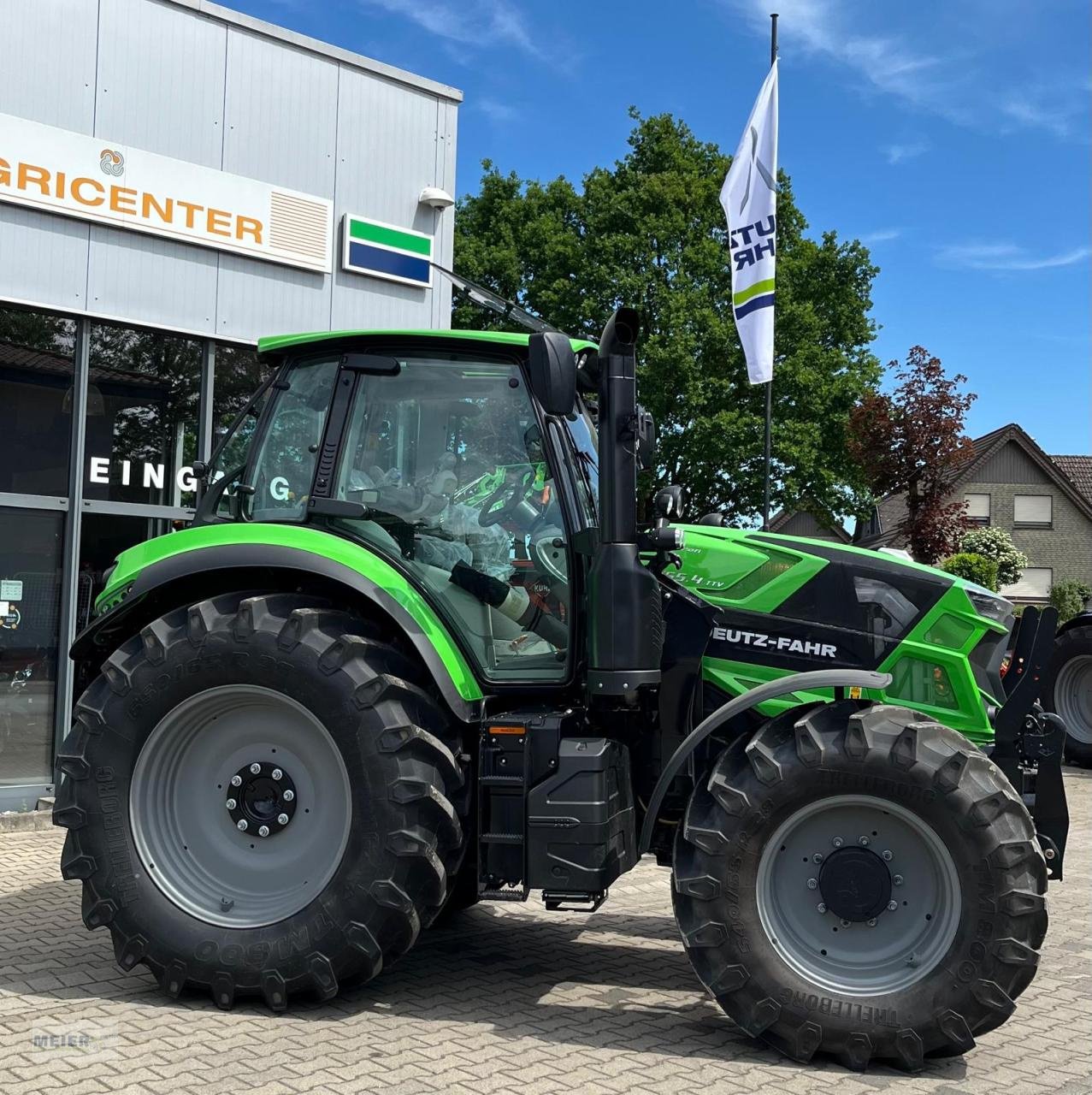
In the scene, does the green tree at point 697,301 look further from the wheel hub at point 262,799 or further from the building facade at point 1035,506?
the wheel hub at point 262,799

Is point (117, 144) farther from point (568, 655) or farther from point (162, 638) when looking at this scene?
point (568, 655)

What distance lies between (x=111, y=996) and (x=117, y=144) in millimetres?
6500

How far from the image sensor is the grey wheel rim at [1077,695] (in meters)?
12.8

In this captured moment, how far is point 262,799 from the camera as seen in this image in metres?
4.76

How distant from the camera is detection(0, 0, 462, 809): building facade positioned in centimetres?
868

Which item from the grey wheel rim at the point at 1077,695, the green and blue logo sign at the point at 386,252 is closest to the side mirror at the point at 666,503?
the green and blue logo sign at the point at 386,252

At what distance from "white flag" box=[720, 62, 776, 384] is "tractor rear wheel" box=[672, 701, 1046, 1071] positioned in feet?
26.2

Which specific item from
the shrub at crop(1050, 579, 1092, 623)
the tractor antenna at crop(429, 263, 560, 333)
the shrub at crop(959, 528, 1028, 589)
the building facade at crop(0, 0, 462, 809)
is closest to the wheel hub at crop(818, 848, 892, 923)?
the tractor antenna at crop(429, 263, 560, 333)

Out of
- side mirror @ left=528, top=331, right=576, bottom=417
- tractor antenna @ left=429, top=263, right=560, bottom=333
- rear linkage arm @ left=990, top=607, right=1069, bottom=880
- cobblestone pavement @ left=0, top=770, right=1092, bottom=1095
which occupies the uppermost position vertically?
tractor antenna @ left=429, top=263, right=560, bottom=333

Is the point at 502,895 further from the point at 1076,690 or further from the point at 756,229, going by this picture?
the point at 1076,690

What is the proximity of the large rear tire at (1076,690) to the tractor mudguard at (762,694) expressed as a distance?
9.33 metres

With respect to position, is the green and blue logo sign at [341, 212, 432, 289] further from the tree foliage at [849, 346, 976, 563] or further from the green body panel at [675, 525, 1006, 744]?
the tree foliage at [849, 346, 976, 563]

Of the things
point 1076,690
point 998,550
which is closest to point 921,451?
point 998,550

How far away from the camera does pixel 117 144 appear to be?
29.3 feet
